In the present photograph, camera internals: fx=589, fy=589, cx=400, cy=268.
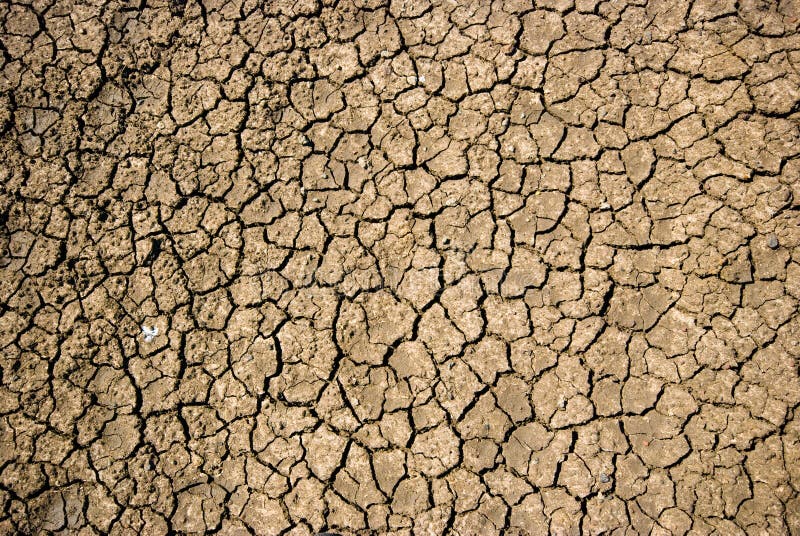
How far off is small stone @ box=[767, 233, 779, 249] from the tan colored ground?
0.06ft

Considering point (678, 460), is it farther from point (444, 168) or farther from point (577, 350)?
point (444, 168)

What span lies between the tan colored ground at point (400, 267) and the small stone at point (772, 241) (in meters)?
0.02

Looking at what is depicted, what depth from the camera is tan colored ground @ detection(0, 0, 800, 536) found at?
2.66 metres

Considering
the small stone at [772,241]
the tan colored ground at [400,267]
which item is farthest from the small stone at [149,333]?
the small stone at [772,241]

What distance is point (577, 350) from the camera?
2.79 m

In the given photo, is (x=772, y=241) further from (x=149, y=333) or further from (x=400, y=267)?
(x=149, y=333)

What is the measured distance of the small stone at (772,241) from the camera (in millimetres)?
2791

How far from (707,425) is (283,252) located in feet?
7.08

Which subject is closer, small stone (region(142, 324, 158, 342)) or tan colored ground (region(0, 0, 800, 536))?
tan colored ground (region(0, 0, 800, 536))

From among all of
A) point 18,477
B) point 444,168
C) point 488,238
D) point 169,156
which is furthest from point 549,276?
point 18,477

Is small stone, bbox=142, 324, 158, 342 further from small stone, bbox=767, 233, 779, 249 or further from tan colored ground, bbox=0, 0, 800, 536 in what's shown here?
small stone, bbox=767, 233, 779, 249

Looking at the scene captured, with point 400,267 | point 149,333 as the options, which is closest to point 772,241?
point 400,267

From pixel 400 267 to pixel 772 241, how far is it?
5.84 feet

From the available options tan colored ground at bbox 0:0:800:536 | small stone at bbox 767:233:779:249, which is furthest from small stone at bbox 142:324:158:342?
small stone at bbox 767:233:779:249
